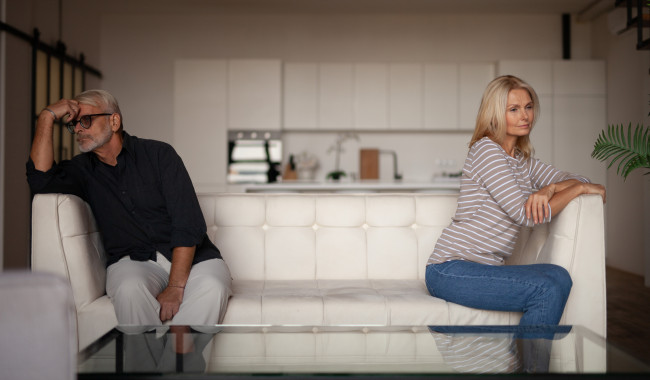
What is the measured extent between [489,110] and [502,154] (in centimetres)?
20

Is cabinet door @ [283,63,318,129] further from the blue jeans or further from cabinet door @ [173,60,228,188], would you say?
the blue jeans

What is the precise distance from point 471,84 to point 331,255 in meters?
4.71

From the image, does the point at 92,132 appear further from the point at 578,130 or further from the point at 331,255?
the point at 578,130

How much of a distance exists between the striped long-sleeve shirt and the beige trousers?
808mm

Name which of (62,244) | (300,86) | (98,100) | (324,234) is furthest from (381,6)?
(62,244)

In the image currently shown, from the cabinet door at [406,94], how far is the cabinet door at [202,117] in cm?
201

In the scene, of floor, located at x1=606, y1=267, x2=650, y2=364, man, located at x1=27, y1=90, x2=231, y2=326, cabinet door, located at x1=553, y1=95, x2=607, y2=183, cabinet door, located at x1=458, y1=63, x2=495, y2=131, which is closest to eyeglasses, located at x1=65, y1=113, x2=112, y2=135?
man, located at x1=27, y1=90, x2=231, y2=326

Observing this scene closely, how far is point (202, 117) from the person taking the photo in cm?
651

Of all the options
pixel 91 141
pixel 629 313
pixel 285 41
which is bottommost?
pixel 629 313

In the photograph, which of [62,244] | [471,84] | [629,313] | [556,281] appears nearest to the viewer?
[556,281]

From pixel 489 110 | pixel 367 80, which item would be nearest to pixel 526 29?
pixel 367 80

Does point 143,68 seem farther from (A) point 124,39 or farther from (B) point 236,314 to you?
(B) point 236,314

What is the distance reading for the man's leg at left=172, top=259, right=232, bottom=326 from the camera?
189cm

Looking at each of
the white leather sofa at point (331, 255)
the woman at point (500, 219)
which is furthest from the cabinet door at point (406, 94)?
the woman at point (500, 219)
